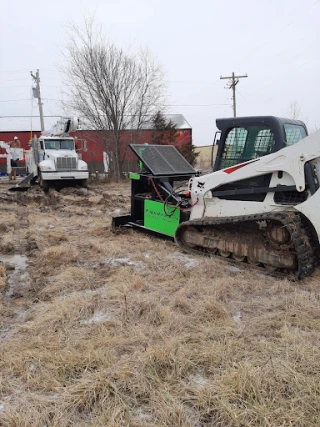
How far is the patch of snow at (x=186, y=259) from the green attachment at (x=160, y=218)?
64 centimetres

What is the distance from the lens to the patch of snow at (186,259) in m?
5.48

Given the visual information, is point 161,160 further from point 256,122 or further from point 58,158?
point 58,158

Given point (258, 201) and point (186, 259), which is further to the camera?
point (186, 259)

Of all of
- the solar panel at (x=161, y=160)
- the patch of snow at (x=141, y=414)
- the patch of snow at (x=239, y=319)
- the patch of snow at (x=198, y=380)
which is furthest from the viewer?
the solar panel at (x=161, y=160)

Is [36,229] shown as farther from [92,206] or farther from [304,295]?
[304,295]

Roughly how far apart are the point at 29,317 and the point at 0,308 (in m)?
0.40

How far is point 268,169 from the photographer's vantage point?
4.85m

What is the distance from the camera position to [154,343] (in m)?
3.20

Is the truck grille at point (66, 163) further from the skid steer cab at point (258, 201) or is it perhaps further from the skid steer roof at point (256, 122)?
the skid steer roof at point (256, 122)

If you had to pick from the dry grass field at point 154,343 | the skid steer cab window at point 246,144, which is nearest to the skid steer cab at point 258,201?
the skid steer cab window at point 246,144

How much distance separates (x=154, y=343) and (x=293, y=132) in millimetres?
3667

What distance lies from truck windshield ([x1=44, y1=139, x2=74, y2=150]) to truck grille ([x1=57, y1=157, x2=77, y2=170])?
1.18 metres

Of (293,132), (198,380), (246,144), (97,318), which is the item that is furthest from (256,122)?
(198,380)

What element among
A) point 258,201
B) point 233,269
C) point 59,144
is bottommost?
point 233,269
